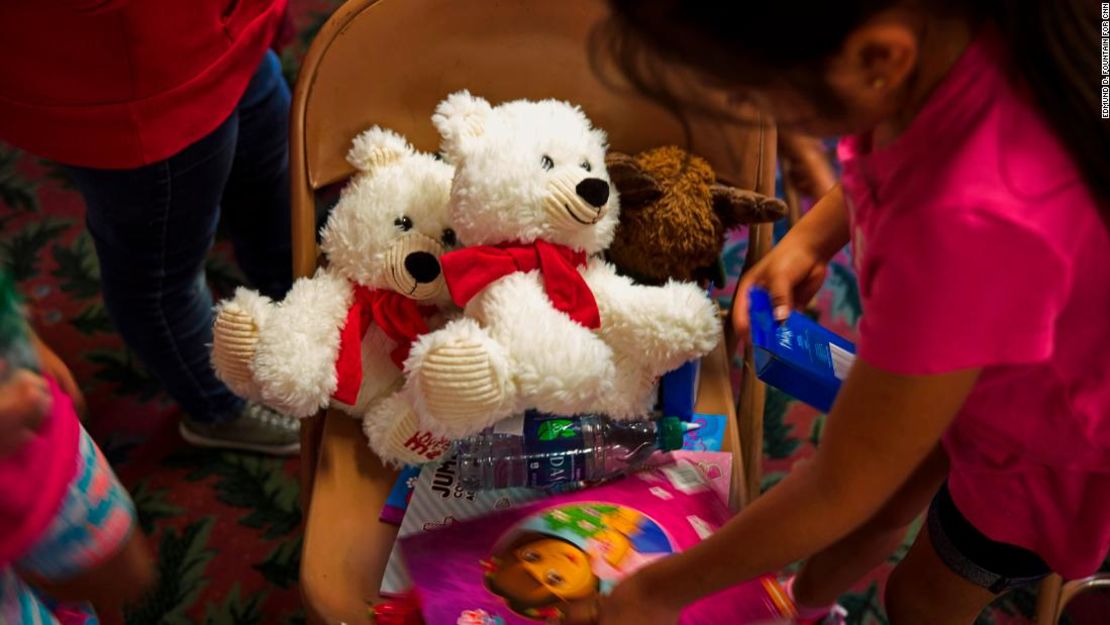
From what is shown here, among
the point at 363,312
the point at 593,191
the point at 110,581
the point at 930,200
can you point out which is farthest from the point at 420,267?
the point at 930,200

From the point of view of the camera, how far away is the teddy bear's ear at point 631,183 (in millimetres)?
907

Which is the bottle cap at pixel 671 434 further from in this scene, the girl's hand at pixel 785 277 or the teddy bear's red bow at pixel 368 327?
the teddy bear's red bow at pixel 368 327

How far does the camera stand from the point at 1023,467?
65 cm

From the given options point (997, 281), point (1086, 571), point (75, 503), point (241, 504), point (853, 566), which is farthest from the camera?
point (241, 504)

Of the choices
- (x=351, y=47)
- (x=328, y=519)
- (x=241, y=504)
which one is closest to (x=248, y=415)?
(x=241, y=504)

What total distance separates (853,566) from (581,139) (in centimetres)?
48

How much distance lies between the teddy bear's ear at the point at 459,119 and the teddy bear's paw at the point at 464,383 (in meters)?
0.22

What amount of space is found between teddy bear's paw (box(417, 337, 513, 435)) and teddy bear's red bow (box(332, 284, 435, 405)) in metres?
0.10

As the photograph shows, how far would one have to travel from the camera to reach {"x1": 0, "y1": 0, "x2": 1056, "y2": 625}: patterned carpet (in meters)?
1.24

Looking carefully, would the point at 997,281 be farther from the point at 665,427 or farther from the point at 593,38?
the point at 665,427

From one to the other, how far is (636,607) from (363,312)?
43 centimetres

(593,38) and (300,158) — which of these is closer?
(593,38)

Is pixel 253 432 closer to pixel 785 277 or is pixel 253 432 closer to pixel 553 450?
pixel 553 450

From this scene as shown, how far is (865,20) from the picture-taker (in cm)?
44
